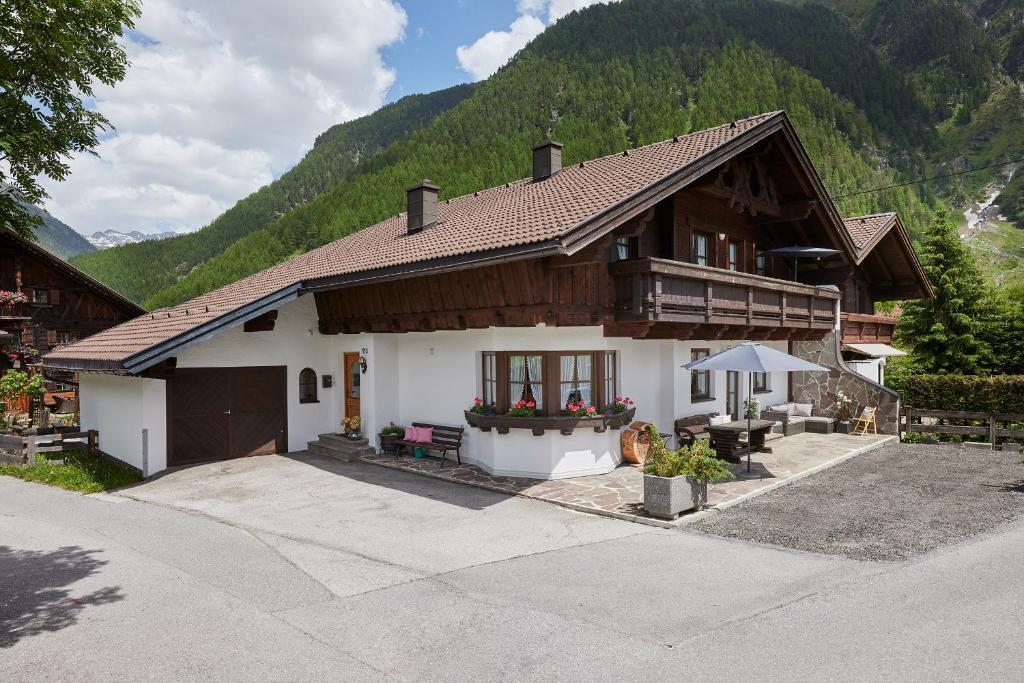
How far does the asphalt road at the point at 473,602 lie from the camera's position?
5.15 meters

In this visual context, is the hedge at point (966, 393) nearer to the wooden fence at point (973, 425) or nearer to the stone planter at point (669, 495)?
the wooden fence at point (973, 425)

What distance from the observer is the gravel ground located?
8.39 meters

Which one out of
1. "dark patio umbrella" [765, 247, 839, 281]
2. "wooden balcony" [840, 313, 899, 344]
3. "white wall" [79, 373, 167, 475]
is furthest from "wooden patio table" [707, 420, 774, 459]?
"white wall" [79, 373, 167, 475]

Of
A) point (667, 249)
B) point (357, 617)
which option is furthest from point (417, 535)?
point (667, 249)

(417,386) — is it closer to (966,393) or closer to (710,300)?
(710,300)

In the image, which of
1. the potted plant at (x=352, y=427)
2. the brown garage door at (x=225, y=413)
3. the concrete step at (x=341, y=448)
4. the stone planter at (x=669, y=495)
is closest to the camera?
the stone planter at (x=669, y=495)

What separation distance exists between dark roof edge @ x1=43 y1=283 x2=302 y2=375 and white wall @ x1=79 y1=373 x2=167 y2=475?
86cm

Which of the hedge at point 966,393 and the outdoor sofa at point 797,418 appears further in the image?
the outdoor sofa at point 797,418

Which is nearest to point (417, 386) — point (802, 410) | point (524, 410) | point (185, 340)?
point (524, 410)

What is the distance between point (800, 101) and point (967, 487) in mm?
111513

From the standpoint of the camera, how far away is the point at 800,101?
350ft

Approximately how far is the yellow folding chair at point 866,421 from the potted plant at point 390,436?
12.1 m

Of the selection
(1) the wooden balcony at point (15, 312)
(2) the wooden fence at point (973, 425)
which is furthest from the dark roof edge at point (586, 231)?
(1) the wooden balcony at point (15, 312)

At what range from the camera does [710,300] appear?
12.9 metres
